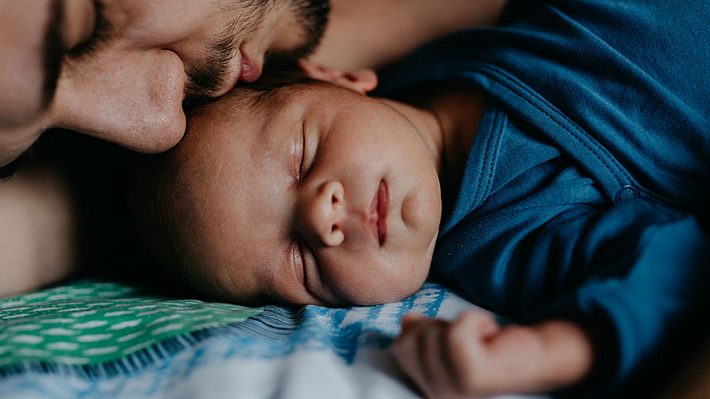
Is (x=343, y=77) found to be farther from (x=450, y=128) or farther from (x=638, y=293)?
(x=638, y=293)

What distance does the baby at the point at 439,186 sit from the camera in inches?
38.9

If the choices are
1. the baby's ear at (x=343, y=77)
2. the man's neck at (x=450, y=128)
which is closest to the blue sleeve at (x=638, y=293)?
the man's neck at (x=450, y=128)

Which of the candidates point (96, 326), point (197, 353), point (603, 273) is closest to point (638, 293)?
point (603, 273)

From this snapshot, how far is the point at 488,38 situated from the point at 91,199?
2.67 feet

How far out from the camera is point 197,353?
77 centimetres

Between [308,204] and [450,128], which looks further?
[450,128]

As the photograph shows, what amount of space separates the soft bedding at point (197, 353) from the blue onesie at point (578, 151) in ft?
0.49

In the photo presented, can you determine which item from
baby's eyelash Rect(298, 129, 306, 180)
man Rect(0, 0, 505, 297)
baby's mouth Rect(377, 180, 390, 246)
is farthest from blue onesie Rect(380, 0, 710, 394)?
man Rect(0, 0, 505, 297)

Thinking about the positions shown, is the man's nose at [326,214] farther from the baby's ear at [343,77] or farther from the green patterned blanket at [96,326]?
the baby's ear at [343,77]

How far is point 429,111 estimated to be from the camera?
4.25 feet

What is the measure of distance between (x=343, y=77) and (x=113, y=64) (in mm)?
545

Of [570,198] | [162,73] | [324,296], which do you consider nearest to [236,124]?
[162,73]

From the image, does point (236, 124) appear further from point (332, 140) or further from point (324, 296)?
point (324, 296)

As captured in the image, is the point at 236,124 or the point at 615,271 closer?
the point at 615,271
